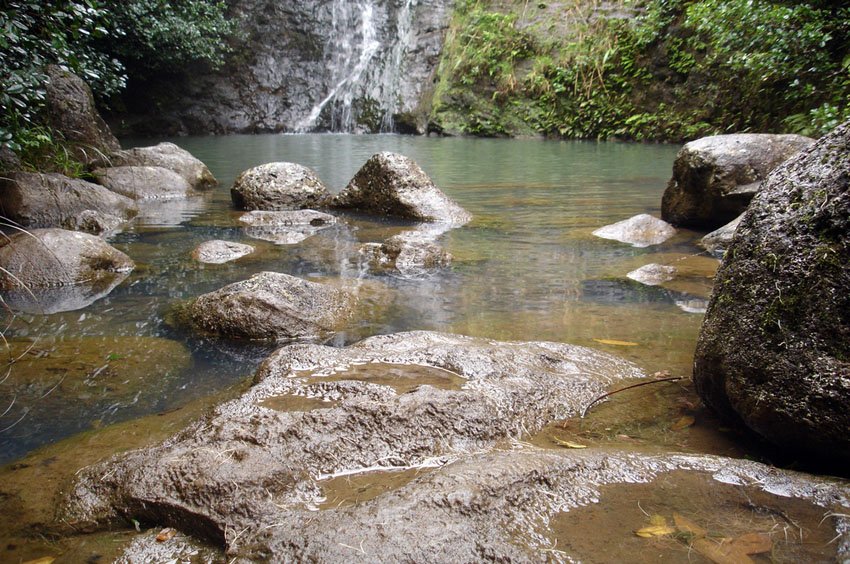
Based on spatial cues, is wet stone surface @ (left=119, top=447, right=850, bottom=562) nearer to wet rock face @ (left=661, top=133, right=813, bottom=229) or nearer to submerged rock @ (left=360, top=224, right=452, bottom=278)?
submerged rock @ (left=360, top=224, right=452, bottom=278)

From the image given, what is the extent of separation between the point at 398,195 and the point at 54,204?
12.6 ft

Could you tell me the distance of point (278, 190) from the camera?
809cm

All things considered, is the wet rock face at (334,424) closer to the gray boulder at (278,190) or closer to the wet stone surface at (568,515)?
the wet stone surface at (568,515)

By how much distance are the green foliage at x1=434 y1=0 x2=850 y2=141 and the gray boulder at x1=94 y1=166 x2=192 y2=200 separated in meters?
8.69

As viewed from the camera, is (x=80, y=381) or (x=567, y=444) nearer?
(x=567, y=444)

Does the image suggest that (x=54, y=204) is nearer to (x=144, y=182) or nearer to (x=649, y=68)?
(x=144, y=182)

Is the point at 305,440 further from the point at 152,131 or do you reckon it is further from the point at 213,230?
the point at 152,131

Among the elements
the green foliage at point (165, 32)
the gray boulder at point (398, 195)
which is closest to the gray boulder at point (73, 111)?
the gray boulder at point (398, 195)

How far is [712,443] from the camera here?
2309 mm

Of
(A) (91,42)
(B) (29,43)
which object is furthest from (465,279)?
(A) (91,42)

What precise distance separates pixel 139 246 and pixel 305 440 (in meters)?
4.65

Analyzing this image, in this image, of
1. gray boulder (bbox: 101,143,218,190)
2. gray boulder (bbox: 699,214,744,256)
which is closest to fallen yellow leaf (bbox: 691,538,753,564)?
gray boulder (bbox: 699,214,744,256)

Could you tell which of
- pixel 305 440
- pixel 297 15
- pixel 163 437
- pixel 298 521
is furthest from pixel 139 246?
pixel 297 15

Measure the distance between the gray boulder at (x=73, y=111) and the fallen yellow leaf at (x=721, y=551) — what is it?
908cm
